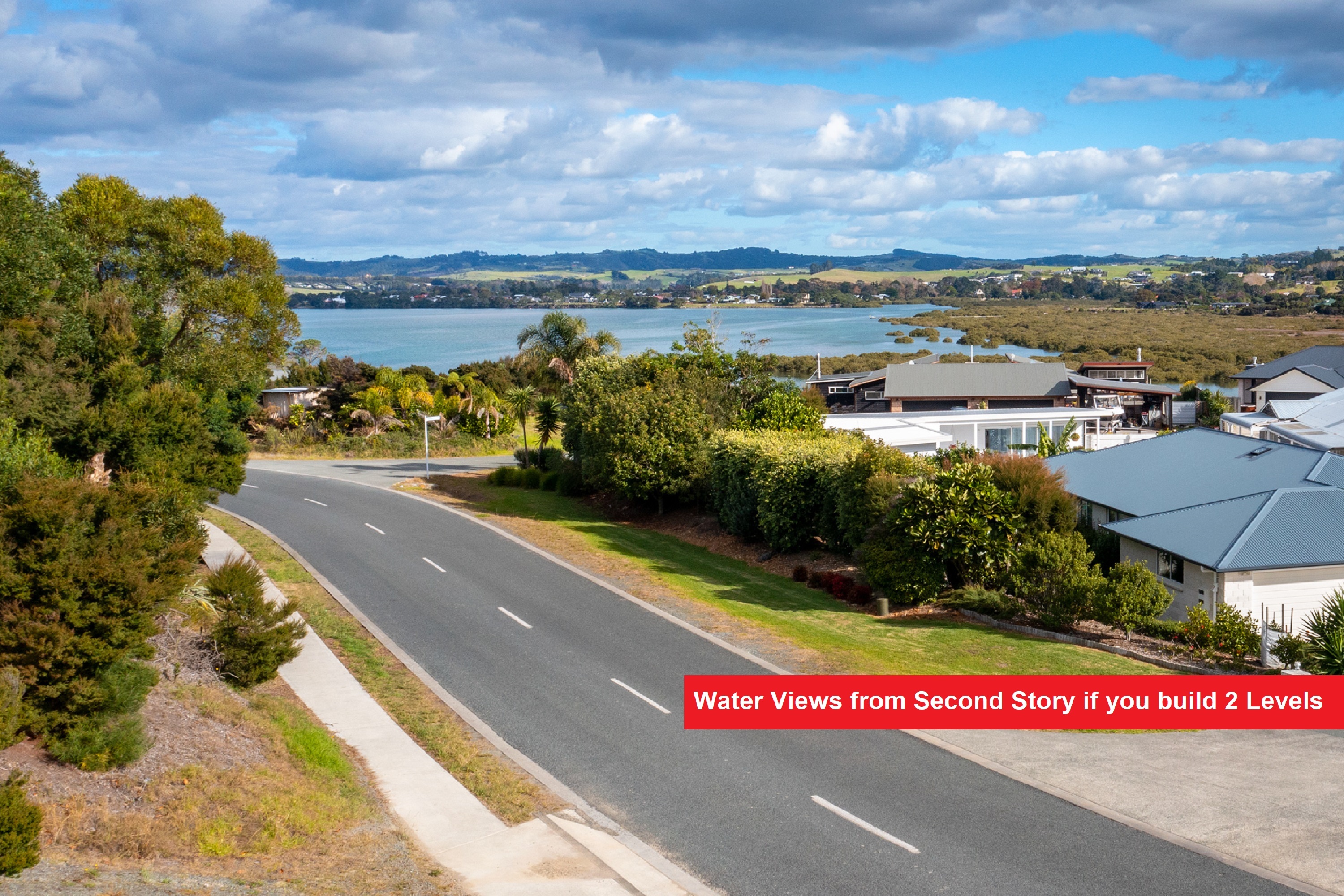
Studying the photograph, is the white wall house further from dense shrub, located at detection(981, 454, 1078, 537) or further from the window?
the window

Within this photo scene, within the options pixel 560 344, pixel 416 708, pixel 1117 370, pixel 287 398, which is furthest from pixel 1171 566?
pixel 1117 370

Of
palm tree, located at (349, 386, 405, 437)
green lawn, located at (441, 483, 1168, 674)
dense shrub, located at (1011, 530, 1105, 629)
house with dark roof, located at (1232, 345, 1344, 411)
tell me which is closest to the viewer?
green lawn, located at (441, 483, 1168, 674)

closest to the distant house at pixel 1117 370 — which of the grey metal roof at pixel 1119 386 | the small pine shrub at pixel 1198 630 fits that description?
the grey metal roof at pixel 1119 386

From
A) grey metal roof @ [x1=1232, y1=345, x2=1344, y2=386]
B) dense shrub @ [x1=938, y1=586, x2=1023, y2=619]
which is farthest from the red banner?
grey metal roof @ [x1=1232, y1=345, x2=1344, y2=386]

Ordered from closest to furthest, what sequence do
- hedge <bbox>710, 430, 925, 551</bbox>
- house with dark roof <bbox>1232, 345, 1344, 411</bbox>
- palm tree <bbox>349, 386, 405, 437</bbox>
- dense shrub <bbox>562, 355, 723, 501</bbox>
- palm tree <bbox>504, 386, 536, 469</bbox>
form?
hedge <bbox>710, 430, 925, 551</bbox>, dense shrub <bbox>562, 355, 723, 501</bbox>, palm tree <bbox>504, 386, 536, 469</bbox>, palm tree <bbox>349, 386, 405, 437</bbox>, house with dark roof <bbox>1232, 345, 1344, 411</bbox>

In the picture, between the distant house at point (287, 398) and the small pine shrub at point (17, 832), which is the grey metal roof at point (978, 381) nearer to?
the distant house at point (287, 398)

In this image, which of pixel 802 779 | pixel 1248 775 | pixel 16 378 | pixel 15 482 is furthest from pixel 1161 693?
pixel 16 378
